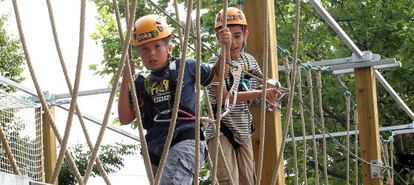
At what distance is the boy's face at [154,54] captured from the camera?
14.3ft

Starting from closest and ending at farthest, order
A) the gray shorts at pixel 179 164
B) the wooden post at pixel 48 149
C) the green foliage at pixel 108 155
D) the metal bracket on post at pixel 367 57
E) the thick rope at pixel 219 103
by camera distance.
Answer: the thick rope at pixel 219 103, the gray shorts at pixel 179 164, the metal bracket on post at pixel 367 57, the wooden post at pixel 48 149, the green foliage at pixel 108 155

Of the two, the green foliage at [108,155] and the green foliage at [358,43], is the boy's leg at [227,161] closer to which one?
the green foliage at [358,43]

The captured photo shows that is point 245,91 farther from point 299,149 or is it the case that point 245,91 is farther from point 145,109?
point 299,149

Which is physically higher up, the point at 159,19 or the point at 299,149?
the point at 159,19

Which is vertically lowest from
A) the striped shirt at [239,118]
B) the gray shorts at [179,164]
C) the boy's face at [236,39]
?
the gray shorts at [179,164]

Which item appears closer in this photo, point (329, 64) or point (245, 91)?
point (245, 91)

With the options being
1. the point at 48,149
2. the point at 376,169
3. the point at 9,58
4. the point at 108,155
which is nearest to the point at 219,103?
the point at 376,169

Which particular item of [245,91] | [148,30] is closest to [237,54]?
[245,91]

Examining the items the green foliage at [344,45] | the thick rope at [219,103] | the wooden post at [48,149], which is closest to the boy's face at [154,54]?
the thick rope at [219,103]

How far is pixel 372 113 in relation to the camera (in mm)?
8391

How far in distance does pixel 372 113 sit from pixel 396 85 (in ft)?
19.1

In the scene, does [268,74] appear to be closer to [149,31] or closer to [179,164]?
[149,31]

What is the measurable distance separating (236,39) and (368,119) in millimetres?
3400

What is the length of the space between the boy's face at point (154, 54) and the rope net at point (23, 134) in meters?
3.89
